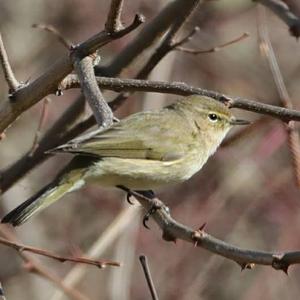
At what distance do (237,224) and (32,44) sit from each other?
261cm

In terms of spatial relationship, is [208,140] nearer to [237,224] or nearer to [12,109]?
[12,109]

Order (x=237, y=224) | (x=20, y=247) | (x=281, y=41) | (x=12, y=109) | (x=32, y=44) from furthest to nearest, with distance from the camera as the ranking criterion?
(x=281, y=41) < (x=32, y=44) < (x=237, y=224) < (x=12, y=109) < (x=20, y=247)

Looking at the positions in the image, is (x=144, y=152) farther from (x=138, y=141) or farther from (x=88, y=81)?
(x=88, y=81)

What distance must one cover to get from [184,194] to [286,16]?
3518 mm

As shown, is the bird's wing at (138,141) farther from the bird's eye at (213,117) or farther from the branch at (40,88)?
the branch at (40,88)

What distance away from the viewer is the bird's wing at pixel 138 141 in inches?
165

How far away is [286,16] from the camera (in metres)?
4.38

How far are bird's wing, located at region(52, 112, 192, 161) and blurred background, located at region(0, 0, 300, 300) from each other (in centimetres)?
192

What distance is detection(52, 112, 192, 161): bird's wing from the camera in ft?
13.7

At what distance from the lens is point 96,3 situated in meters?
8.59

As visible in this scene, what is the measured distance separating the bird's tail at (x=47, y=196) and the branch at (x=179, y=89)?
1.97ft

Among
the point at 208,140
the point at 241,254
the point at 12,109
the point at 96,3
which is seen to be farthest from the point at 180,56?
the point at 241,254

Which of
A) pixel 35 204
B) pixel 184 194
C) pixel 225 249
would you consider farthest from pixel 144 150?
pixel 184 194

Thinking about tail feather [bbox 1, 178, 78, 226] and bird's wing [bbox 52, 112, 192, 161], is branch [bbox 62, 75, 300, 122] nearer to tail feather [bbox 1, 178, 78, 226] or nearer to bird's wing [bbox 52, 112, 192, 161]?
bird's wing [bbox 52, 112, 192, 161]
